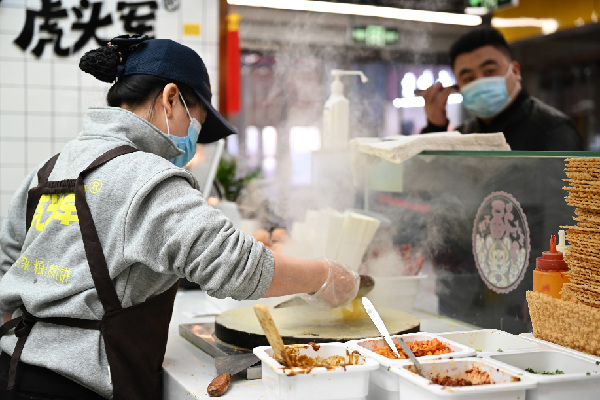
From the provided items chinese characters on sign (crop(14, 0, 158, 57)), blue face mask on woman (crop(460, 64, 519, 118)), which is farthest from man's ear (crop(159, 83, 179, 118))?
chinese characters on sign (crop(14, 0, 158, 57))

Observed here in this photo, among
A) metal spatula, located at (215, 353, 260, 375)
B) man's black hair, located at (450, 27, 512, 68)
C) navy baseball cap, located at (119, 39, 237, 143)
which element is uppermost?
man's black hair, located at (450, 27, 512, 68)

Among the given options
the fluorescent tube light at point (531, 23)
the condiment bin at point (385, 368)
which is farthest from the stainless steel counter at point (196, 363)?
the fluorescent tube light at point (531, 23)

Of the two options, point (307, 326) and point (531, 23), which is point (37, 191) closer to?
point (307, 326)

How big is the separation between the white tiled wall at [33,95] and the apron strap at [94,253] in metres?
2.45

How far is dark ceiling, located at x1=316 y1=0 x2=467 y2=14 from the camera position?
3.40 m

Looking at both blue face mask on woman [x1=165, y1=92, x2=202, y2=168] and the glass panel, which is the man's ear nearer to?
blue face mask on woman [x1=165, y1=92, x2=202, y2=168]

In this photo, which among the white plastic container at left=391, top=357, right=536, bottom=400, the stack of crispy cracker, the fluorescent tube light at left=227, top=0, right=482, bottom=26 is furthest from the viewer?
the fluorescent tube light at left=227, top=0, right=482, bottom=26

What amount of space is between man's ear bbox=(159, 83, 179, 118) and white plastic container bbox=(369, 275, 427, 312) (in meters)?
0.91

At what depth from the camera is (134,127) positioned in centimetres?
164

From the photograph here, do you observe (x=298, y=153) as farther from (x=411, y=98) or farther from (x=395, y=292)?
(x=395, y=292)

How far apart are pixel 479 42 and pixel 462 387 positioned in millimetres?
2566

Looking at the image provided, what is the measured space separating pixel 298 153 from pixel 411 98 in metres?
0.60

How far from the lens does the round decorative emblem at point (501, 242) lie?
69.7 inches

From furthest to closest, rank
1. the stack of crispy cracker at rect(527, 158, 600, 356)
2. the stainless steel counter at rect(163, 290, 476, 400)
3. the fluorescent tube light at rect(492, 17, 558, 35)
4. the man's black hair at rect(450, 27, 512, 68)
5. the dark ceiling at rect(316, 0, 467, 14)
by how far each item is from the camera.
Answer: the fluorescent tube light at rect(492, 17, 558, 35)
the dark ceiling at rect(316, 0, 467, 14)
the man's black hair at rect(450, 27, 512, 68)
the stainless steel counter at rect(163, 290, 476, 400)
the stack of crispy cracker at rect(527, 158, 600, 356)
